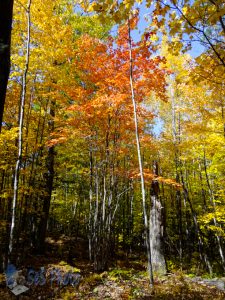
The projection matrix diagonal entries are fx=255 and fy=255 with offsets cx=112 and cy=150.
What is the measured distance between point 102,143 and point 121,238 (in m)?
10.4

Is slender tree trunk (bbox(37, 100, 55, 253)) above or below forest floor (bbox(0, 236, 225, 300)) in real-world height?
above

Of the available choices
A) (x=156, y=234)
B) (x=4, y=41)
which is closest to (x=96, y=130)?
(x=156, y=234)

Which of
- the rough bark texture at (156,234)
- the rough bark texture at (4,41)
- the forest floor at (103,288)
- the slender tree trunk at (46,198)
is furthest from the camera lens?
the slender tree trunk at (46,198)

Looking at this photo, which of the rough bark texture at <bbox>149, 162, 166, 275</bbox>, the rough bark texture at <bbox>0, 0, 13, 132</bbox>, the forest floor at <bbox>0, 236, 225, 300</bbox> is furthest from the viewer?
the rough bark texture at <bbox>149, 162, 166, 275</bbox>

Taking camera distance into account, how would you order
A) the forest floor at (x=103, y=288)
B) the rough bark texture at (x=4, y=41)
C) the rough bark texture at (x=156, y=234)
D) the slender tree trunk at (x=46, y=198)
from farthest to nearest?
the slender tree trunk at (x=46, y=198) → the rough bark texture at (x=156, y=234) → the forest floor at (x=103, y=288) → the rough bark texture at (x=4, y=41)

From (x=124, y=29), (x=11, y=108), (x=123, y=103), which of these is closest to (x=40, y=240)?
(x=11, y=108)

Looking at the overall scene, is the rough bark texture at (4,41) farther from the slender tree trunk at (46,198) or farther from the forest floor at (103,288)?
the slender tree trunk at (46,198)

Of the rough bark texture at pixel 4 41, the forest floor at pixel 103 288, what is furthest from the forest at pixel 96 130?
the rough bark texture at pixel 4 41

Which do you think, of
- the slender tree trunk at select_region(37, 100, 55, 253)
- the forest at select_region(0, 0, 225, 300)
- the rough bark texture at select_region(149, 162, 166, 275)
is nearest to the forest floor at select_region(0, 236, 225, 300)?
the forest at select_region(0, 0, 225, 300)

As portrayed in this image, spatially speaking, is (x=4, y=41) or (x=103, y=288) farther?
(x=103, y=288)

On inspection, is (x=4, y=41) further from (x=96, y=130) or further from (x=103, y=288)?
(x=96, y=130)

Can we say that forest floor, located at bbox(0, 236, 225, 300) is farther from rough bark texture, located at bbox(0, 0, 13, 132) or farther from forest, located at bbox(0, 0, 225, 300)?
rough bark texture, located at bbox(0, 0, 13, 132)

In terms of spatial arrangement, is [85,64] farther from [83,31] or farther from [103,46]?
[83,31]

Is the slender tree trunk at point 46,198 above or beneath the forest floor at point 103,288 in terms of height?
above
